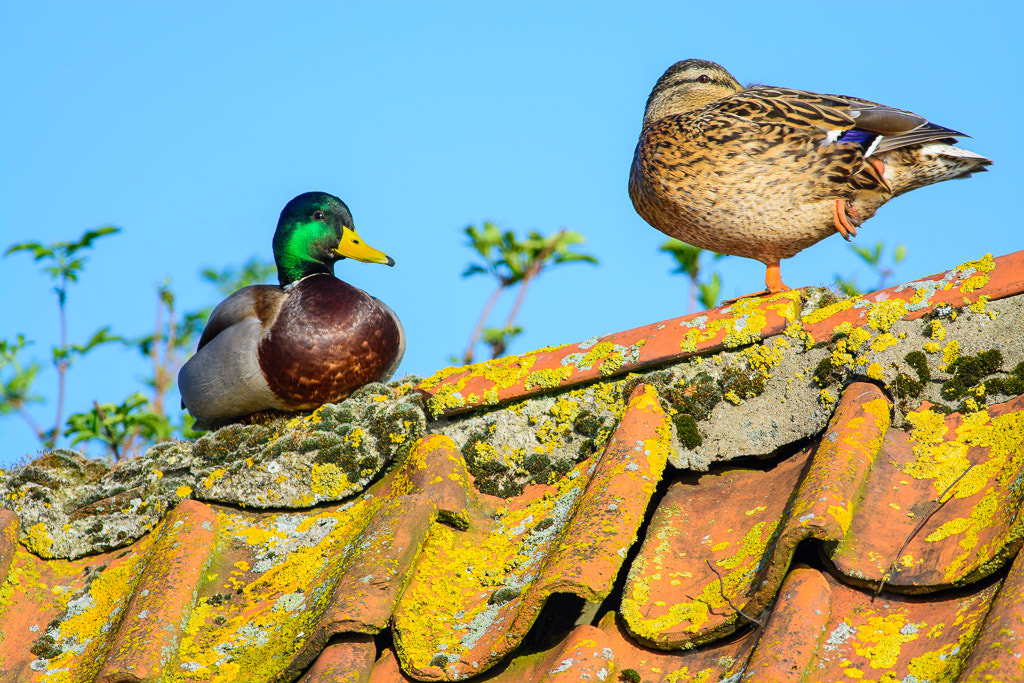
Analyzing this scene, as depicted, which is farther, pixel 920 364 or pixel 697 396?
pixel 697 396

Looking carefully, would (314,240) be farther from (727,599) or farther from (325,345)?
(727,599)

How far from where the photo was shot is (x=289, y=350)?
464 cm

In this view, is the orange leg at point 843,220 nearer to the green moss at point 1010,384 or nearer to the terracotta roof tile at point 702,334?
the terracotta roof tile at point 702,334

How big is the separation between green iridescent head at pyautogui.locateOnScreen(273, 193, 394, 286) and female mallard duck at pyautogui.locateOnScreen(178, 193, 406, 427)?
0.37 feet

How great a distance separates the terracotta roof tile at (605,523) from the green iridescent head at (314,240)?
5.73 ft

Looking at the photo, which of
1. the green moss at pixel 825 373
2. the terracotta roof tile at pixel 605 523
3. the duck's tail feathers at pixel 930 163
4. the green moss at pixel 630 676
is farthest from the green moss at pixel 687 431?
the duck's tail feathers at pixel 930 163

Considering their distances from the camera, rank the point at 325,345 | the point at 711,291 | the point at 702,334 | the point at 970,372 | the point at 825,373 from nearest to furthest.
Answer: the point at 970,372 → the point at 825,373 → the point at 702,334 → the point at 325,345 → the point at 711,291

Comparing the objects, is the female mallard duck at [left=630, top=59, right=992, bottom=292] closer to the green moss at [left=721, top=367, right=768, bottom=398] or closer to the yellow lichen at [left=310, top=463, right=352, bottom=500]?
the green moss at [left=721, top=367, right=768, bottom=398]

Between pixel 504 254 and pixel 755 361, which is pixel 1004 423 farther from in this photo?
pixel 504 254

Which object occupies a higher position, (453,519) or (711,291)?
(711,291)

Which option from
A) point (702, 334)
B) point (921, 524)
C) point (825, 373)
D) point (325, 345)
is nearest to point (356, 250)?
point (325, 345)

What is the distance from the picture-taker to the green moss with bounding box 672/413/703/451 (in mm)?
2988

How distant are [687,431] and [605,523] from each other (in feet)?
1.98

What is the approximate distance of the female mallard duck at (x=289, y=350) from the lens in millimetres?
4629
